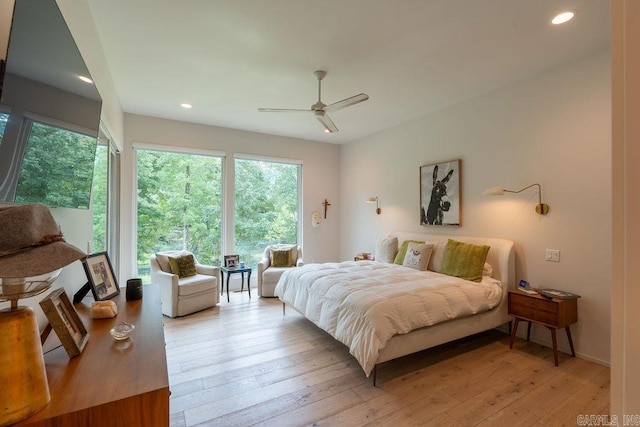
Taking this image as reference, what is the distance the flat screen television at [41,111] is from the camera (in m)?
0.97

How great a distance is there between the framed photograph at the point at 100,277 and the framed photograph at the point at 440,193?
3808mm

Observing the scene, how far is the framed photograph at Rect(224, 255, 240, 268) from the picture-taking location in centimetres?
470

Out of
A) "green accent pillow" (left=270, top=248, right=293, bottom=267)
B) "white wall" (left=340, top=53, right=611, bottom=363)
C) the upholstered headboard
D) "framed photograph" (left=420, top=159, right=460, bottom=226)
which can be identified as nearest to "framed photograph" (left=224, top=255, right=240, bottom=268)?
"green accent pillow" (left=270, top=248, right=293, bottom=267)

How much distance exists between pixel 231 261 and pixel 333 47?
3464 mm

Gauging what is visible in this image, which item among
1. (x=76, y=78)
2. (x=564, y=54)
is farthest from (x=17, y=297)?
(x=564, y=54)

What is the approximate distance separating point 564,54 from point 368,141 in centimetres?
315

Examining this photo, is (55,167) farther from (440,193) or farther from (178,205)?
(440,193)

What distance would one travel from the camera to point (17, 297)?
2.62ft

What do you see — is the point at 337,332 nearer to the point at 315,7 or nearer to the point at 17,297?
the point at 17,297

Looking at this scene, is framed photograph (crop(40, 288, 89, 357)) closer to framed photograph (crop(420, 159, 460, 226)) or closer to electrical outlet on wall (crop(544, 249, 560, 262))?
electrical outlet on wall (crop(544, 249, 560, 262))

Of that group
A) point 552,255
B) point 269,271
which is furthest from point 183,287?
point 552,255

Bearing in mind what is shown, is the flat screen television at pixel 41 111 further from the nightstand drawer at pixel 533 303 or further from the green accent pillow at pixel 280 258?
the nightstand drawer at pixel 533 303

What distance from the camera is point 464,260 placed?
11.1 feet

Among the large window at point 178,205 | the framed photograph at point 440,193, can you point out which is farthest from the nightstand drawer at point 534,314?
the large window at point 178,205
